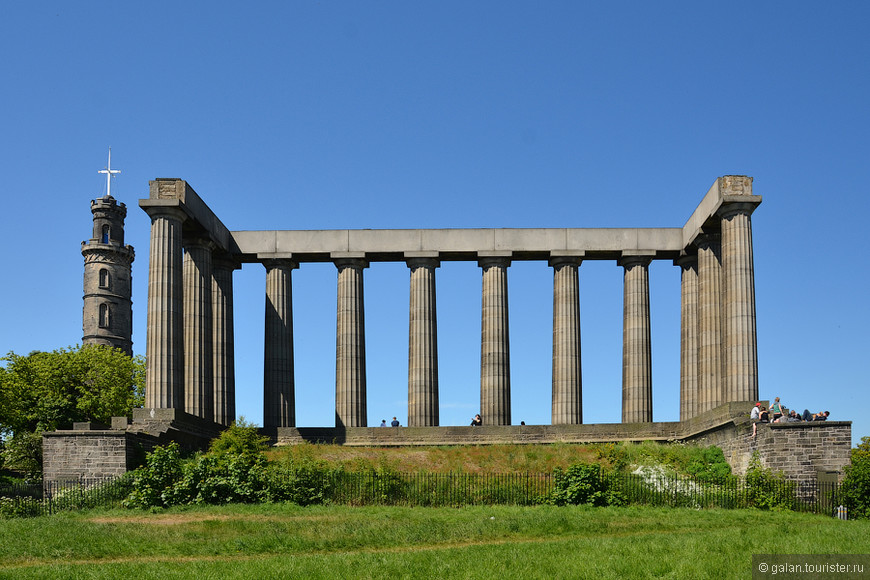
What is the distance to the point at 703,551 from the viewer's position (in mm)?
25688

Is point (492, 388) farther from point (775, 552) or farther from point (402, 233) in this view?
point (775, 552)

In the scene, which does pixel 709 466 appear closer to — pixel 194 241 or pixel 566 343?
pixel 566 343

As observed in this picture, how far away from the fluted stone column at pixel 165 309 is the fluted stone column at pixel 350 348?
11740 mm

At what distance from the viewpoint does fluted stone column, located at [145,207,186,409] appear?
5369 cm

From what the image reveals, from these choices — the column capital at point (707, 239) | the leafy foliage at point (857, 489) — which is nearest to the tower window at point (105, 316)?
the column capital at point (707, 239)

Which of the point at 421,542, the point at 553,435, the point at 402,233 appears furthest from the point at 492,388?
the point at 421,542

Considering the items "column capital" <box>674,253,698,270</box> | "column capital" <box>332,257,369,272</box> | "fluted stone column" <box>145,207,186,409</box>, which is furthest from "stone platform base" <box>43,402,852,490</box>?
"column capital" <box>674,253,698,270</box>

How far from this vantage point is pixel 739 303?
55.4m

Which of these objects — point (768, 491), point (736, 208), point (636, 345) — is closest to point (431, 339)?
point (636, 345)

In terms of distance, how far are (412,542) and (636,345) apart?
3710 centimetres

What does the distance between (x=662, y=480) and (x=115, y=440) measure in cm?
2314

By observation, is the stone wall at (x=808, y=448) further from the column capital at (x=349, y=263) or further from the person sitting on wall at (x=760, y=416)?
the column capital at (x=349, y=263)

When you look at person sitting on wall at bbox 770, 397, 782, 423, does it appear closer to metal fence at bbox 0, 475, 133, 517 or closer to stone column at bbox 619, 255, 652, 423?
stone column at bbox 619, 255, 652, 423

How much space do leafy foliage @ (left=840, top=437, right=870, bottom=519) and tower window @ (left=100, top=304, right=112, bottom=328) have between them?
10985 cm
